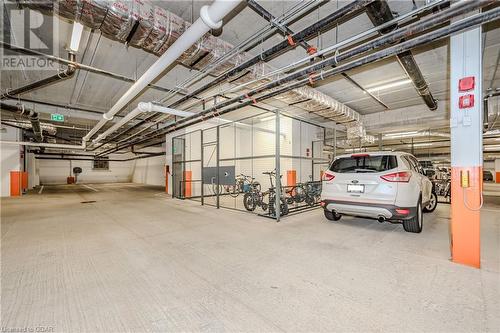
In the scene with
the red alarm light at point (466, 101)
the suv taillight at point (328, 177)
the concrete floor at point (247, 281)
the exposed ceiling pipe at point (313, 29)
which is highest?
the exposed ceiling pipe at point (313, 29)

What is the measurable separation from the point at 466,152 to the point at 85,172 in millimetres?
29808

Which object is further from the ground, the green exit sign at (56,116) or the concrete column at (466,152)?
the green exit sign at (56,116)

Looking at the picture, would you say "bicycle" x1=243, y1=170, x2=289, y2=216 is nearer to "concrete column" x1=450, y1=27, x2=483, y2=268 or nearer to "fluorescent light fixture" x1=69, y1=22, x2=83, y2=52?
"concrete column" x1=450, y1=27, x2=483, y2=268

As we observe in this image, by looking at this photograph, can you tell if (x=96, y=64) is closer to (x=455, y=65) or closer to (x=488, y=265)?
(x=455, y=65)

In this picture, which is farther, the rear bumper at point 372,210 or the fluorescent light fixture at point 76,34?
the rear bumper at point 372,210

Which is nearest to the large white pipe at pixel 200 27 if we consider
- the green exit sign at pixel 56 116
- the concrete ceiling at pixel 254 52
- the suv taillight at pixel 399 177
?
the concrete ceiling at pixel 254 52

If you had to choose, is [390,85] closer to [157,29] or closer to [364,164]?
[364,164]

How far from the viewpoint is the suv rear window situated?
3.90 m

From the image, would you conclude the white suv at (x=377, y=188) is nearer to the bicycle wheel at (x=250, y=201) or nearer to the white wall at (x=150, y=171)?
the bicycle wheel at (x=250, y=201)

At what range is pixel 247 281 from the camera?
2352 mm

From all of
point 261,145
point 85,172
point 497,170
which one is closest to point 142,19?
point 261,145

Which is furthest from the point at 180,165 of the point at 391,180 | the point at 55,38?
the point at 391,180

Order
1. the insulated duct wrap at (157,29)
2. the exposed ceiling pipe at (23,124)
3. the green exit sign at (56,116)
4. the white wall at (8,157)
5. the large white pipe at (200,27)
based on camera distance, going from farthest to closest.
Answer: the white wall at (8,157)
the exposed ceiling pipe at (23,124)
the green exit sign at (56,116)
the insulated duct wrap at (157,29)
the large white pipe at (200,27)

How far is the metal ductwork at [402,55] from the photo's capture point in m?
2.91
